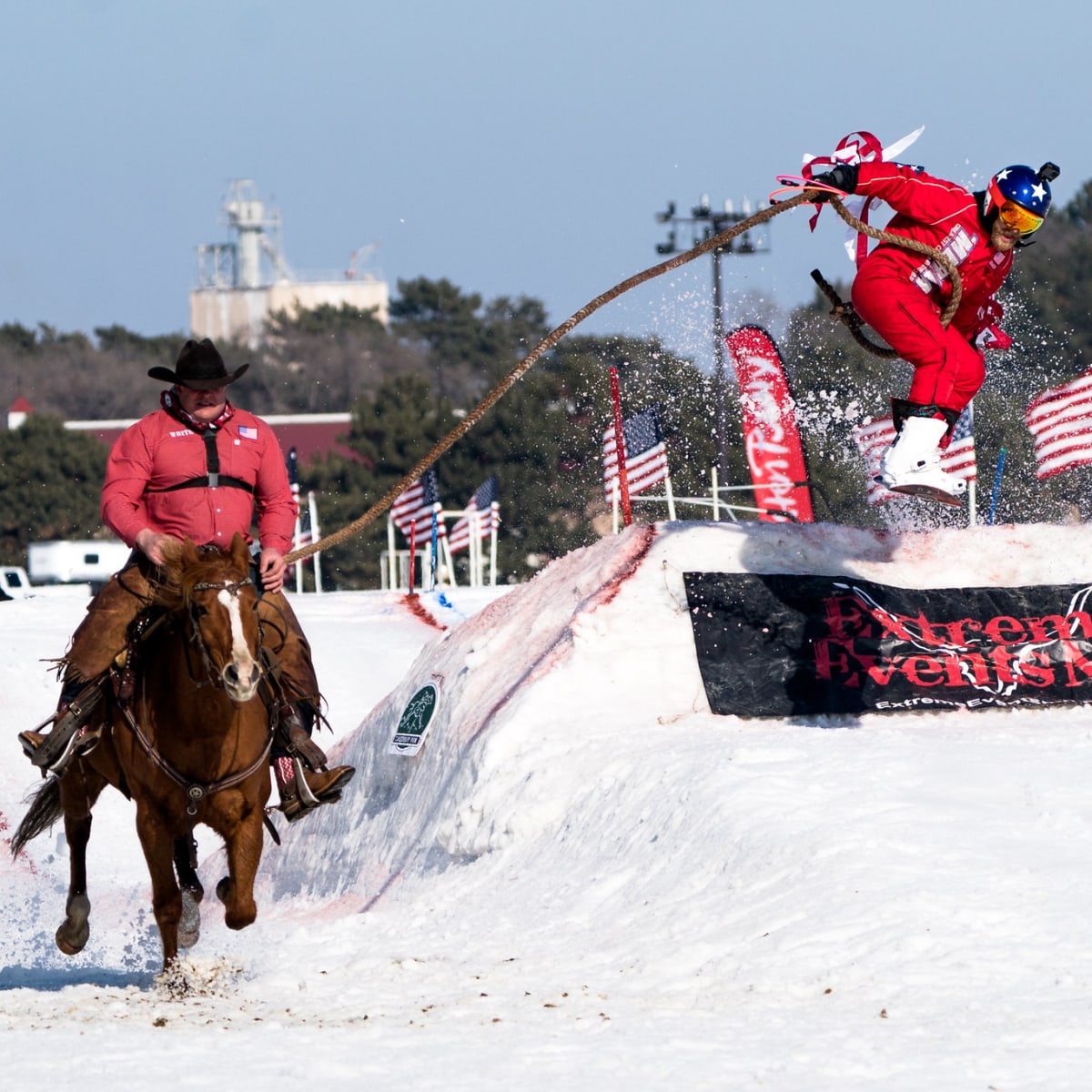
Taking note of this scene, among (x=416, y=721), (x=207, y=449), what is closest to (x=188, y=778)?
(x=207, y=449)

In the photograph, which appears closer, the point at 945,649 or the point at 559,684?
the point at 559,684

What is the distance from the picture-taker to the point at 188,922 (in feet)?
28.4

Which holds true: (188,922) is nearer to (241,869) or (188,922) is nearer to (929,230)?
(241,869)

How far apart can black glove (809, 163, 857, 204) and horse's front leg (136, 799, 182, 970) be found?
4906 mm

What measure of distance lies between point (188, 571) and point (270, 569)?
78cm

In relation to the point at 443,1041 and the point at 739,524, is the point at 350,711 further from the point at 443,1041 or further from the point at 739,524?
the point at 443,1041

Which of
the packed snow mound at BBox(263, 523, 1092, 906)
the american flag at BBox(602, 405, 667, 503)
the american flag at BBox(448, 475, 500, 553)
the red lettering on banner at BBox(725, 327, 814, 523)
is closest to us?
the packed snow mound at BBox(263, 523, 1092, 906)

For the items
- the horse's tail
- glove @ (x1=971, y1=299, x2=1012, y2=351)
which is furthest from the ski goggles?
the horse's tail

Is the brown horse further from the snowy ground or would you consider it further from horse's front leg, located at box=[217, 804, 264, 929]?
the snowy ground

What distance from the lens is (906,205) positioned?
10.3 metres

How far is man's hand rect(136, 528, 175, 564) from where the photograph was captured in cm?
794

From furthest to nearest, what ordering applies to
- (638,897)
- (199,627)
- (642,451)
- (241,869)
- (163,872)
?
1. (642,451)
2. (638,897)
3. (163,872)
4. (241,869)
5. (199,627)

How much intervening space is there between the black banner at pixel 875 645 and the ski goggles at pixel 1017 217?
8.29 ft

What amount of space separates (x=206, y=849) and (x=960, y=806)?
9.80m
